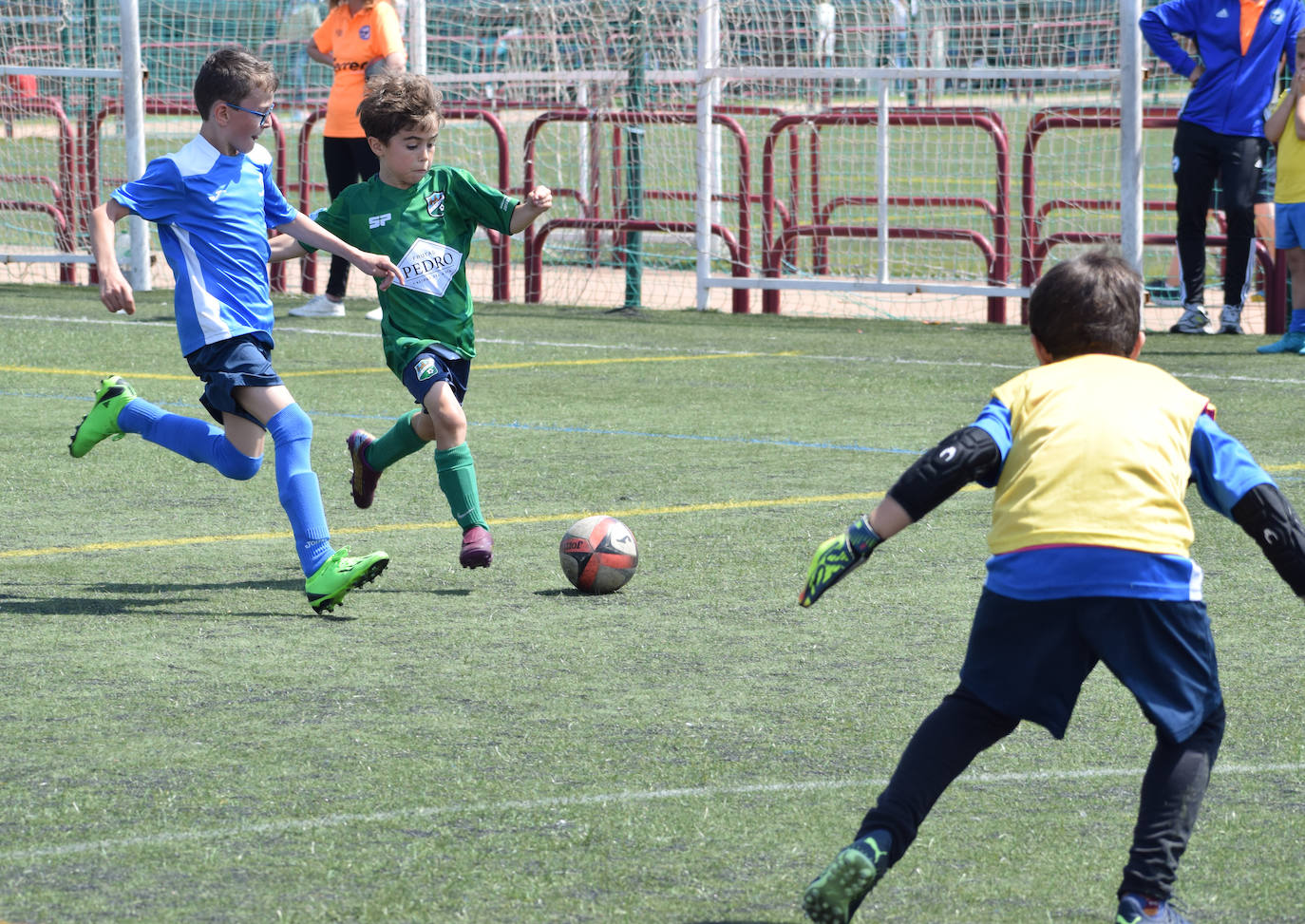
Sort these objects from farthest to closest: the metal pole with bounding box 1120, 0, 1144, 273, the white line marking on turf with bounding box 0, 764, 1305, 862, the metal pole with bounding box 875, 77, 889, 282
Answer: the metal pole with bounding box 875, 77, 889, 282 → the metal pole with bounding box 1120, 0, 1144, 273 → the white line marking on turf with bounding box 0, 764, 1305, 862

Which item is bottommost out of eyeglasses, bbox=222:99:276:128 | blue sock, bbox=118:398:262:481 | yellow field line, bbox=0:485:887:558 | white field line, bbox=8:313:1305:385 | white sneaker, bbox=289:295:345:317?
yellow field line, bbox=0:485:887:558

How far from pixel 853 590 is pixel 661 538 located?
38.0 inches

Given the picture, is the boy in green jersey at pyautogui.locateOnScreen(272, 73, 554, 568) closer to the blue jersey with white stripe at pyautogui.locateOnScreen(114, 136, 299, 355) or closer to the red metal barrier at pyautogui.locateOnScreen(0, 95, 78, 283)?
the blue jersey with white stripe at pyautogui.locateOnScreen(114, 136, 299, 355)

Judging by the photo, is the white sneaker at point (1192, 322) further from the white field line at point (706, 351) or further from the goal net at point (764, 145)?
the white field line at point (706, 351)

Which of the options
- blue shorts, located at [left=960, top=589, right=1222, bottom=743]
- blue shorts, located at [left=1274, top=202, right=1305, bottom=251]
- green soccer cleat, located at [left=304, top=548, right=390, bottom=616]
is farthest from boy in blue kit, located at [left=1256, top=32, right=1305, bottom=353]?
blue shorts, located at [left=960, top=589, right=1222, bottom=743]

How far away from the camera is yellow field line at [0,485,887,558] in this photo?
22.1 feet

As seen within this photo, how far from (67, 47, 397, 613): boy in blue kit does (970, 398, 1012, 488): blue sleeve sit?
9.45 ft

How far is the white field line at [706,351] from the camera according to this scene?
11328 millimetres

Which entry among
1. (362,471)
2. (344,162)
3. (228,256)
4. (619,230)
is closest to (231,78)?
(228,256)

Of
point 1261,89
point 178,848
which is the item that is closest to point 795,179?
point 1261,89

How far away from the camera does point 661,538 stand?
6.99 m

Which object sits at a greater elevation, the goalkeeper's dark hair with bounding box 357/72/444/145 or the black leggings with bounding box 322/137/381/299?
the goalkeeper's dark hair with bounding box 357/72/444/145

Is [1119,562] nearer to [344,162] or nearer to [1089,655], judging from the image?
[1089,655]

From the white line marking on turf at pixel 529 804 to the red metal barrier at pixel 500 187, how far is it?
41.7 feet
